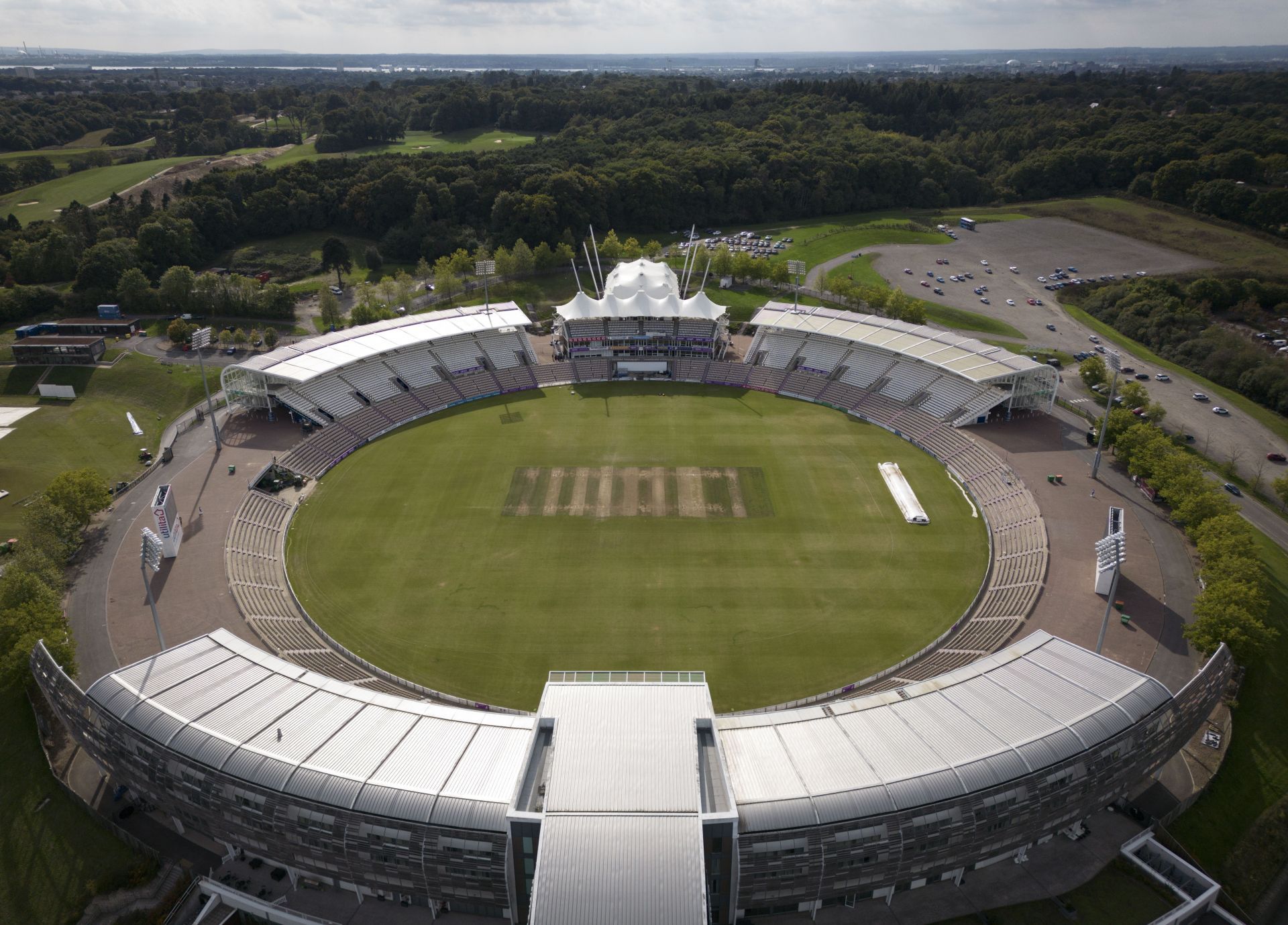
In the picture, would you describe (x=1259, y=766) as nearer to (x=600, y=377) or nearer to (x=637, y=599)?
(x=637, y=599)

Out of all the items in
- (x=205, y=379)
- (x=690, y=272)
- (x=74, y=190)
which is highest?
(x=74, y=190)

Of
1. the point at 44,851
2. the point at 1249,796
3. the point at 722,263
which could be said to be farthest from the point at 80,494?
the point at 722,263

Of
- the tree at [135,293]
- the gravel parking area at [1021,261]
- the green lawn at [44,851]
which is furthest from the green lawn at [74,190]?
the gravel parking area at [1021,261]

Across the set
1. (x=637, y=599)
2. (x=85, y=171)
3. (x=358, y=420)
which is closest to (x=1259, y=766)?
(x=637, y=599)

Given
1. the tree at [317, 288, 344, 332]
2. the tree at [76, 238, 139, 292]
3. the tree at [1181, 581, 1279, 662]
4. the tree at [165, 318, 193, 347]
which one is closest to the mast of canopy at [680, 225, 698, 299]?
the tree at [317, 288, 344, 332]

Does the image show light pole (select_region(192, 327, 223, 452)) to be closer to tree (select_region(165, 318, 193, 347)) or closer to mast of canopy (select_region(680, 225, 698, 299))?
tree (select_region(165, 318, 193, 347))

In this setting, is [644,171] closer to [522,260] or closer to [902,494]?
[522,260]
